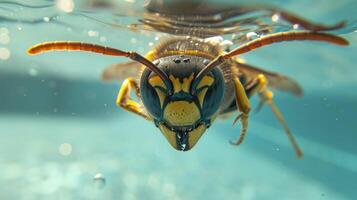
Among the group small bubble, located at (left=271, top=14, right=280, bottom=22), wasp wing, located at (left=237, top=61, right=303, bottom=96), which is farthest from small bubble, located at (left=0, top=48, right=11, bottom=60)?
wasp wing, located at (left=237, top=61, right=303, bottom=96)

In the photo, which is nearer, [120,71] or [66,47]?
[66,47]

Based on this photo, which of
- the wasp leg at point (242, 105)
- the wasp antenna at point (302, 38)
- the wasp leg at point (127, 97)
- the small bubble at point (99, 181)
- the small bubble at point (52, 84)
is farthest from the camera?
the small bubble at point (52, 84)

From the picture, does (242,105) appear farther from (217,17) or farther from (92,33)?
(92,33)

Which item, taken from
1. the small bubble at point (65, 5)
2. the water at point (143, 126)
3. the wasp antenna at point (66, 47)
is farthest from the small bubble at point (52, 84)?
the wasp antenna at point (66, 47)

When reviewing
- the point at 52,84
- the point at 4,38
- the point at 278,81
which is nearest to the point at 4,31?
the point at 4,38

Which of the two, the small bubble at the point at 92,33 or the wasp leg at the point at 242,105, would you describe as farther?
the small bubble at the point at 92,33

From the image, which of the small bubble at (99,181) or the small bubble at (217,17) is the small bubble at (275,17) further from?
the small bubble at (99,181)

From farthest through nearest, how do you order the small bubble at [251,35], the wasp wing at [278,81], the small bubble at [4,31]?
1. the small bubble at [4,31]
2. the small bubble at [251,35]
3. the wasp wing at [278,81]
